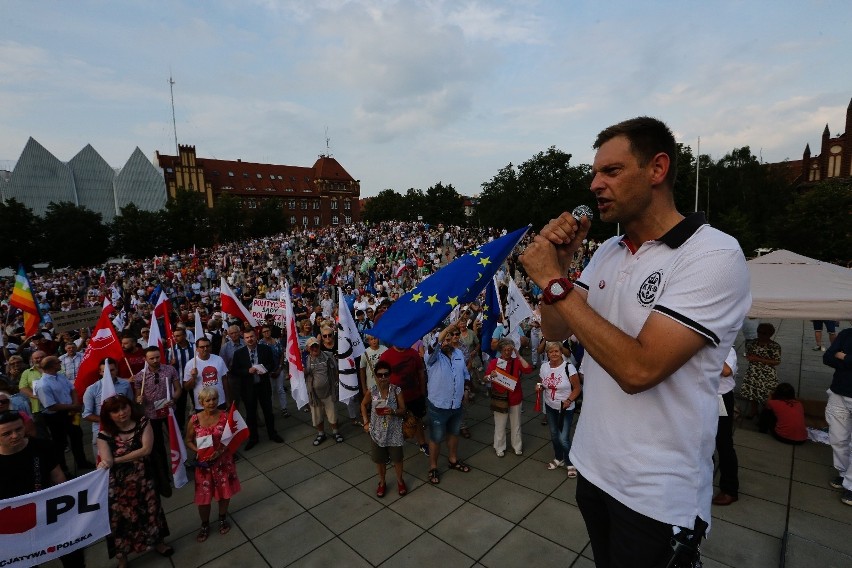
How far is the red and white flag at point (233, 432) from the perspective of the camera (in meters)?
5.31

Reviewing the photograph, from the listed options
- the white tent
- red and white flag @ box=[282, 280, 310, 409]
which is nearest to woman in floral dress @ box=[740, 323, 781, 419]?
the white tent

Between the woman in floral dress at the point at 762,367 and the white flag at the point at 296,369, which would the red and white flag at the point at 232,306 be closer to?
the white flag at the point at 296,369

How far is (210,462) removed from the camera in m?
5.27

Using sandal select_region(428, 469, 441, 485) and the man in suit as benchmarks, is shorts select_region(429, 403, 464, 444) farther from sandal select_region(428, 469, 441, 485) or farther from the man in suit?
the man in suit

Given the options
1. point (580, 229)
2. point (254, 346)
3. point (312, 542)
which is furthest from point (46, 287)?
point (580, 229)

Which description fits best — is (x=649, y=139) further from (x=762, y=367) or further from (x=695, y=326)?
(x=762, y=367)

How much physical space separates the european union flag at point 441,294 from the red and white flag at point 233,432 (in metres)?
2.21

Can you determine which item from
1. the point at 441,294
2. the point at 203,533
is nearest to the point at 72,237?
the point at 203,533

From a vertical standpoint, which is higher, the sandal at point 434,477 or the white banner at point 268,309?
the white banner at point 268,309

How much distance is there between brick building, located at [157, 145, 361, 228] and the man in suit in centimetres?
7875

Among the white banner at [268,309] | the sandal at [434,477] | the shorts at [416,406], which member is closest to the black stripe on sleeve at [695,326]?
the sandal at [434,477]

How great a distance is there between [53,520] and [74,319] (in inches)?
372

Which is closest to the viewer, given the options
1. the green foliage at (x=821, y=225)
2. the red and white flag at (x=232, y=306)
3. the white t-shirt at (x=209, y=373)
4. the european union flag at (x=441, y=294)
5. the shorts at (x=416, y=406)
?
the european union flag at (x=441, y=294)

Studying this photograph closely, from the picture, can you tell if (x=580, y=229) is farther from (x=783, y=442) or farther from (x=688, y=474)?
(x=783, y=442)
